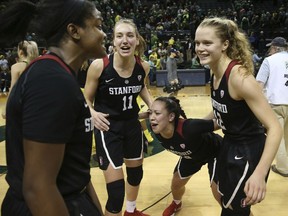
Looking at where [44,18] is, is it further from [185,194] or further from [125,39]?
[185,194]

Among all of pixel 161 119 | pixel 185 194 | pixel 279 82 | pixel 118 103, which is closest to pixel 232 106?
pixel 161 119

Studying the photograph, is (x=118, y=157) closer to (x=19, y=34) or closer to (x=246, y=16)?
(x=19, y=34)

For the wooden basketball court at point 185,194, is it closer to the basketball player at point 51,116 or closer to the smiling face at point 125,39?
the smiling face at point 125,39

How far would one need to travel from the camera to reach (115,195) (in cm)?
287

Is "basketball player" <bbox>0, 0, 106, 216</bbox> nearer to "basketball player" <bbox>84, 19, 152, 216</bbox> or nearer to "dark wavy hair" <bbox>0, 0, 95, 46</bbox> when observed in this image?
"dark wavy hair" <bbox>0, 0, 95, 46</bbox>

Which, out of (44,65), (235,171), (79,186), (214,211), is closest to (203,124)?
(235,171)

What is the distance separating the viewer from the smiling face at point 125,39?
3029 millimetres

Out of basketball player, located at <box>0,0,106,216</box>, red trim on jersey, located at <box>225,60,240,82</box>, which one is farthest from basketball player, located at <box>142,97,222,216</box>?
basketball player, located at <box>0,0,106,216</box>

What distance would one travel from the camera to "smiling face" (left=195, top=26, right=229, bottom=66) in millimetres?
2230

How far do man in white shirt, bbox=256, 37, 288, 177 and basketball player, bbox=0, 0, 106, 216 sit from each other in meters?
3.47

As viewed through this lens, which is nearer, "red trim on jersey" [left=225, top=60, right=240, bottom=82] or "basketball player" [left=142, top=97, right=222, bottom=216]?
"red trim on jersey" [left=225, top=60, right=240, bottom=82]

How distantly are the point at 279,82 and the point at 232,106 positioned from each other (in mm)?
2513

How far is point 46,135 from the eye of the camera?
1082 millimetres

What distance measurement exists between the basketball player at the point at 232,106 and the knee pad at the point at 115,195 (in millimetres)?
839
